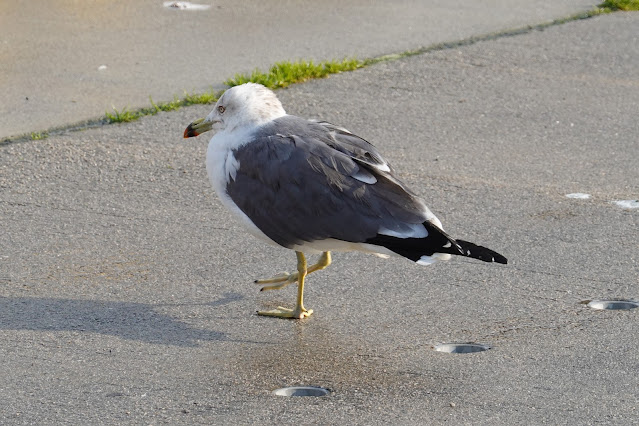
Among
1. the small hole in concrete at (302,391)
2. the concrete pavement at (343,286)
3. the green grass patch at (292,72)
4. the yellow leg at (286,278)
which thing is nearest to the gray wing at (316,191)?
the yellow leg at (286,278)

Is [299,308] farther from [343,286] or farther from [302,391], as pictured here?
[302,391]

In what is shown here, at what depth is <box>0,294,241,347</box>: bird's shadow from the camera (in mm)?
4680

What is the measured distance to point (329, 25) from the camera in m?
9.79

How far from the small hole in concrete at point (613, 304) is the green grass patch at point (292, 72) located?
146 inches

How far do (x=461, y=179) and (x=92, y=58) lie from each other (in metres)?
3.58

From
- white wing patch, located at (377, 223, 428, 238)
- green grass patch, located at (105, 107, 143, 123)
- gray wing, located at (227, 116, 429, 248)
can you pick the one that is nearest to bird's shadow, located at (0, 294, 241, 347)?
gray wing, located at (227, 116, 429, 248)

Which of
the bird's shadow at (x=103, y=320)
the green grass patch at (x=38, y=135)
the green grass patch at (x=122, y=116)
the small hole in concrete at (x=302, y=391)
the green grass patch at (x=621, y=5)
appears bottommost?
the bird's shadow at (x=103, y=320)

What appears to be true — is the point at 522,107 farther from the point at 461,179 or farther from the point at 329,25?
the point at 329,25

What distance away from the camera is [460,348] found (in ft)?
15.0

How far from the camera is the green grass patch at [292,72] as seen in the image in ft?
26.3

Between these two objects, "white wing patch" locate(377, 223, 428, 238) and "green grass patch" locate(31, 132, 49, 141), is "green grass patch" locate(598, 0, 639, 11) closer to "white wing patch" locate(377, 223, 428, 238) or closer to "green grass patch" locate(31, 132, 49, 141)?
"green grass patch" locate(31, 132, 49, 141)

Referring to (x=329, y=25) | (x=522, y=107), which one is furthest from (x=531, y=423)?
(x=329, y=25)

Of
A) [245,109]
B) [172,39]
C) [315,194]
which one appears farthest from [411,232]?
[172,39]

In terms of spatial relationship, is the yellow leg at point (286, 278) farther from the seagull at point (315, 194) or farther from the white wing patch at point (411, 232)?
the white wing patch at point (411, 232)
